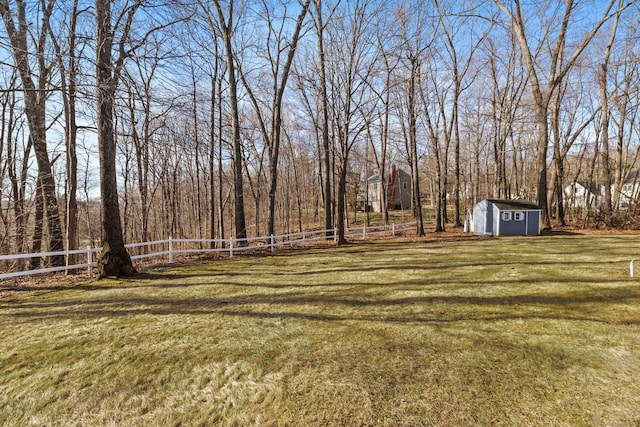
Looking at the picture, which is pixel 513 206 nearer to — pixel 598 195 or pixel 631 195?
pixel 631 195

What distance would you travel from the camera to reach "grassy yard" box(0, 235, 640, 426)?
256 centimetres

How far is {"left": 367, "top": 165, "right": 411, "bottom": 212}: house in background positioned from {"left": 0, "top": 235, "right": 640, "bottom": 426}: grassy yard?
36.3 metres

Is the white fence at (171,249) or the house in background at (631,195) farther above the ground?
the house in background at (631,195)

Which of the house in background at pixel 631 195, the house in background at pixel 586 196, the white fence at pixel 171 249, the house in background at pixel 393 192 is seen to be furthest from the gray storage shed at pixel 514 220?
the house in background at pixel 393 192

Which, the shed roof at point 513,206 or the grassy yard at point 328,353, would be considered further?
the shed roof at point 513,206

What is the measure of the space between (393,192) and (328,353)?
135 ft

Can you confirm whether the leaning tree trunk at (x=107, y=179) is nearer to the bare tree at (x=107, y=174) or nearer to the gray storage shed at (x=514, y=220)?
the bare tree at (x=107, y=174)

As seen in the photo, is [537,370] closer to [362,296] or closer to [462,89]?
[362,296]

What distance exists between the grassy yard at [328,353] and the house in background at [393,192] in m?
36.3

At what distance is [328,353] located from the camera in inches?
139

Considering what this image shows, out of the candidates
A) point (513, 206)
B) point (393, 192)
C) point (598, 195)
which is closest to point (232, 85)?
point (513, 206)

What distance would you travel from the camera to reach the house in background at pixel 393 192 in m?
42.3

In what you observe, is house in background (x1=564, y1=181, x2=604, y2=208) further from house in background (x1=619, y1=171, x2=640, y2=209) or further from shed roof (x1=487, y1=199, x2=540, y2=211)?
shed roof (x1=487, y1=199, x2=540, y2=211)

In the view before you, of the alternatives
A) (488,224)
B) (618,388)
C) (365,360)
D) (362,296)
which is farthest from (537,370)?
(488,224)
